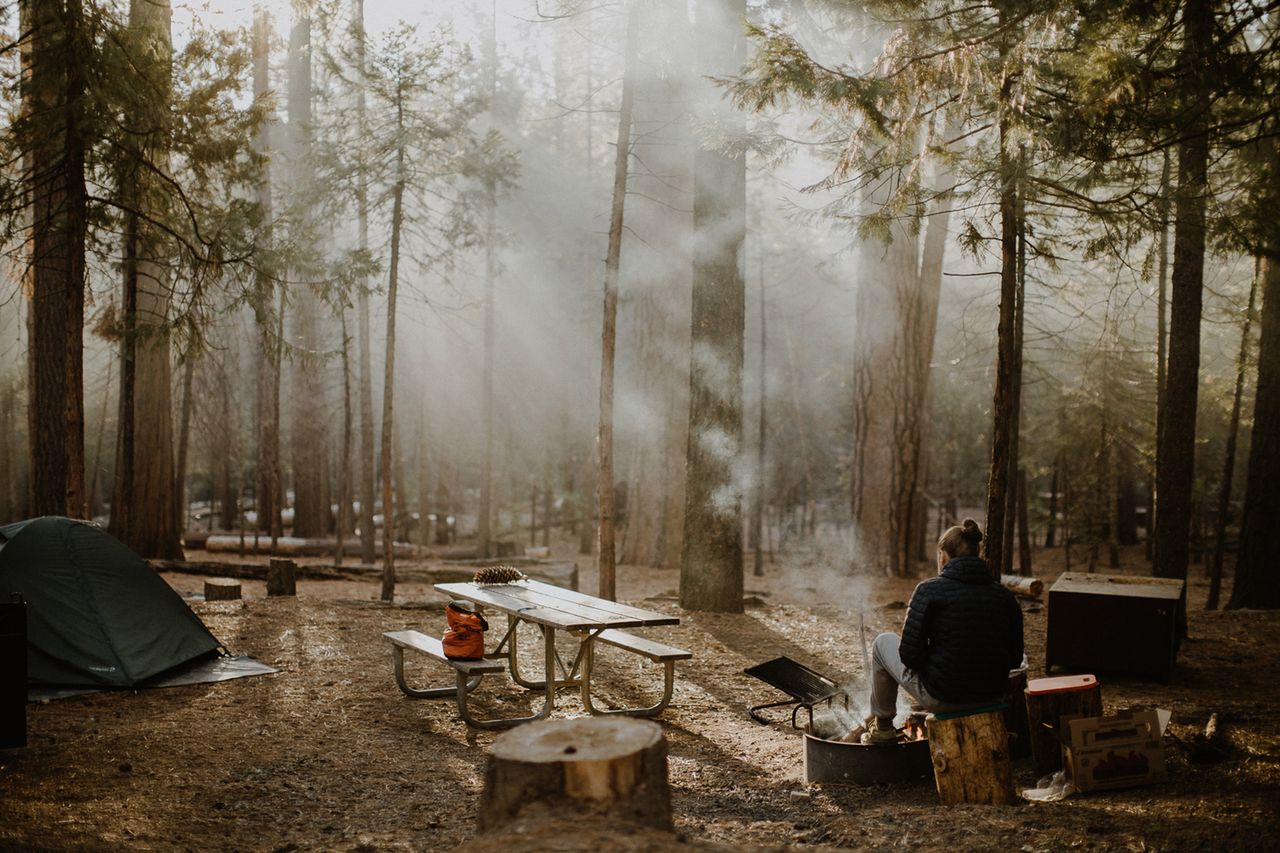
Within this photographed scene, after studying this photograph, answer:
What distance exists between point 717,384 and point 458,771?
6330 millimetres

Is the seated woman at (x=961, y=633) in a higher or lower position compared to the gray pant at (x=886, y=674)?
higher

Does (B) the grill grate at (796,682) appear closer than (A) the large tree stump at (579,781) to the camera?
No

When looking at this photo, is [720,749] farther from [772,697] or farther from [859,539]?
[859,539]

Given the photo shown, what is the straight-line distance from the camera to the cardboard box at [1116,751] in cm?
532

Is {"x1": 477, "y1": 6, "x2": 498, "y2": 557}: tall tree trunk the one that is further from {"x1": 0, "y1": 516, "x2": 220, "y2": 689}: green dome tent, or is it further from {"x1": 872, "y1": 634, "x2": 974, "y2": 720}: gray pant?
{"x1": 872, "y1": 634, "x2": 974, "y2": 720}: gray pant

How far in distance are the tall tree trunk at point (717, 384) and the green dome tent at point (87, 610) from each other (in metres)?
5.45

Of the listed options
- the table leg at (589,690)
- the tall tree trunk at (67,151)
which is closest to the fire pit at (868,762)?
the table leg at (589,690)

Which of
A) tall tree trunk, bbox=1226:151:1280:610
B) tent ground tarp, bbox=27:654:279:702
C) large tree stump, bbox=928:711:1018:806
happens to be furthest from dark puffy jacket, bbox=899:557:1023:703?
tall tree trunk, bbox=1226:151:1280:610

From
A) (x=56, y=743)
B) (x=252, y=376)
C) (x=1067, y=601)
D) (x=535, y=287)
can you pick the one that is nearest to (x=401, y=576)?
(x=56, y=743)

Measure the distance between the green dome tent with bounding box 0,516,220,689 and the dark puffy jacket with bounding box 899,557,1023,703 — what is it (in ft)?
20.2

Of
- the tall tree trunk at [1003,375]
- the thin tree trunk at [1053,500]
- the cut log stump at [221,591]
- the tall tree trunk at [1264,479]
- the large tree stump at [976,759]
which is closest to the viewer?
the large tree stump at [976,759]

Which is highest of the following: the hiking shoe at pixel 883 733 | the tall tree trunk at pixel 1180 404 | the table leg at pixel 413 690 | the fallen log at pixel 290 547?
the tall tree trunk at pixel 1180 404

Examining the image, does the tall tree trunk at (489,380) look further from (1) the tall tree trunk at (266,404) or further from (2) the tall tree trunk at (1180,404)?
(2) the tall tree trunk at (1180,404)

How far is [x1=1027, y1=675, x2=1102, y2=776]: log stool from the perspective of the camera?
5.76 meters
